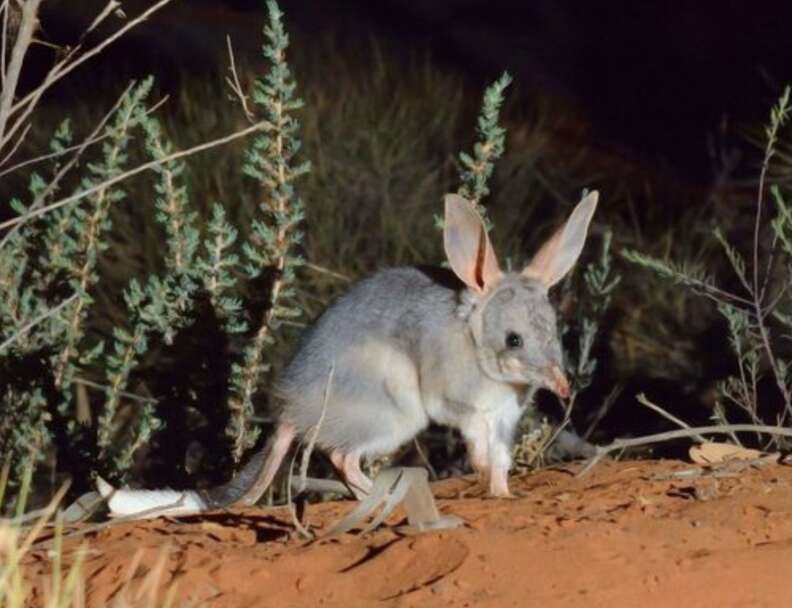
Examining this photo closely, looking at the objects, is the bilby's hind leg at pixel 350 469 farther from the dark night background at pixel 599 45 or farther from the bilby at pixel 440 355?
the dark night background at pixel 599 45

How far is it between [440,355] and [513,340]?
0.68 ft

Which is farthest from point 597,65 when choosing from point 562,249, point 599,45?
point 562,249

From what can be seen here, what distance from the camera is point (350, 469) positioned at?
6121 mm

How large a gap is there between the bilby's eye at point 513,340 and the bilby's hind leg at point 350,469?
56cm

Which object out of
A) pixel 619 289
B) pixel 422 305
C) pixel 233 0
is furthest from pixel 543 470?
pixel 233 0

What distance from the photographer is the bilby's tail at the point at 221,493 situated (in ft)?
18.2

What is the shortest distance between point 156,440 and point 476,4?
27.5ft

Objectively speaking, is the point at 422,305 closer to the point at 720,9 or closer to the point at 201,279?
the point at 201,279

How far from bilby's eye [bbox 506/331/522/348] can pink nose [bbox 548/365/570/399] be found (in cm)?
12

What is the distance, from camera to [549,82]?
13844 millimetres

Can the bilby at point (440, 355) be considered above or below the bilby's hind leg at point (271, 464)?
above

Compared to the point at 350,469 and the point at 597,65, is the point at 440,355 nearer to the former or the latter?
the point at 350,469

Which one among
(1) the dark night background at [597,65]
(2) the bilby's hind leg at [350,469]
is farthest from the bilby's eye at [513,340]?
(1) the dark night background at [597,65]

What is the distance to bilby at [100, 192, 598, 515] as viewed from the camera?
5.88 meters
